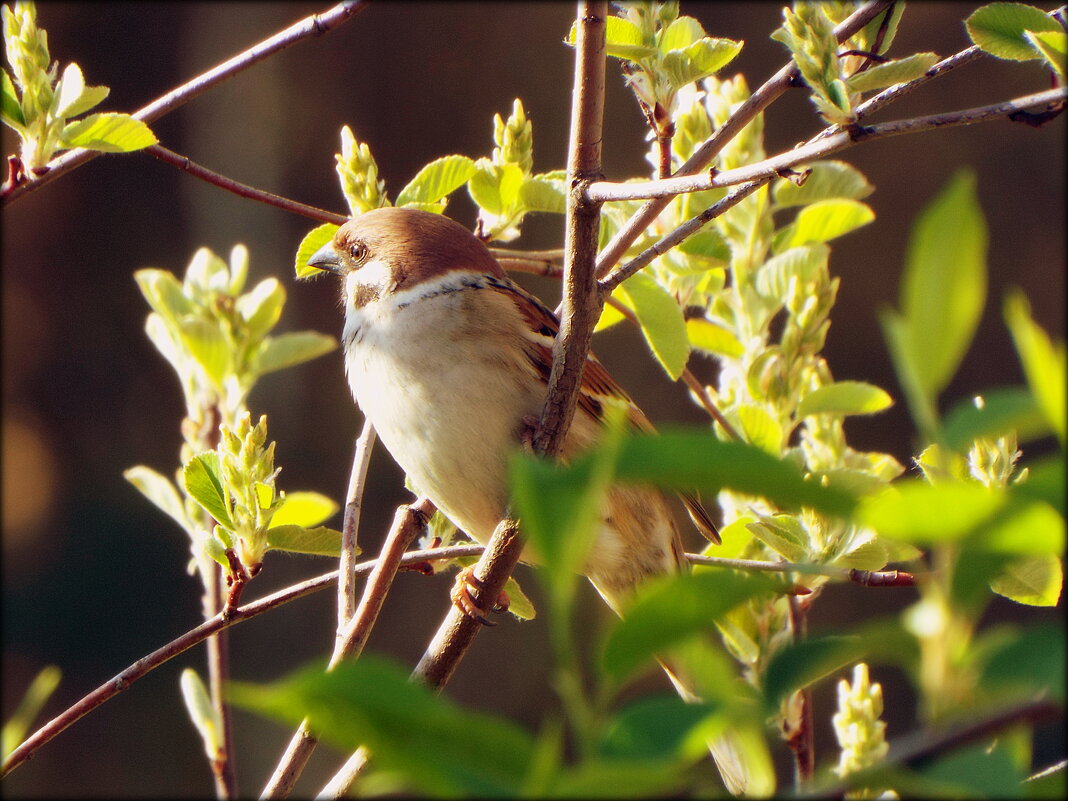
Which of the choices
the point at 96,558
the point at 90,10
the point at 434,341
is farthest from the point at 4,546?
the point at 434,341

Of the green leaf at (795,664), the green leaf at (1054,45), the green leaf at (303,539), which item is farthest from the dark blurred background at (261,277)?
the green leaf at (795,664)

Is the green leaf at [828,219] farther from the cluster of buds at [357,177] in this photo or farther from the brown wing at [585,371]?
the cluster of buds at [357,177]

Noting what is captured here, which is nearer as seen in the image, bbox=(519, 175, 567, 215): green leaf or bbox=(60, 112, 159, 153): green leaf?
bbox=(60, 112, 159, 153): green leaf

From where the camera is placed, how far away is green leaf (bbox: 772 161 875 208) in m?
1.84

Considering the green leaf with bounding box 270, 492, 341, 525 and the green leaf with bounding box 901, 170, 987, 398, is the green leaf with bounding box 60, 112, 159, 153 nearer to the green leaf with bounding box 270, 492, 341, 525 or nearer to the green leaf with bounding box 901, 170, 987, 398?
the green leaf with bounding box 270, 492, 341, 525

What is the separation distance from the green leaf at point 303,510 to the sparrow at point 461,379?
0.32m

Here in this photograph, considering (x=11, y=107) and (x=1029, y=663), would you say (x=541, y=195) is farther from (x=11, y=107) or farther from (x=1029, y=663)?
(x=1029, y=663)

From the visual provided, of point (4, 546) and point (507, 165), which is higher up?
point (507, 165)

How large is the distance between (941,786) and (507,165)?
136 centimetres

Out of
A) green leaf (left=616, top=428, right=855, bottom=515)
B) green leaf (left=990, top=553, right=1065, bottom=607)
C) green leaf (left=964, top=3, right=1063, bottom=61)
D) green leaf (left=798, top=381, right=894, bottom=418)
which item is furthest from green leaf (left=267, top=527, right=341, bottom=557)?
green leaf (left=616, top=428, right=855, bottom=515)

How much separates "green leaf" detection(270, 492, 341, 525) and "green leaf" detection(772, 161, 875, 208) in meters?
0.84

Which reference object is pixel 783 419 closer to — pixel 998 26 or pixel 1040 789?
pixel 998 26

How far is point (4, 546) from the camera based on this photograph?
18.2 feet

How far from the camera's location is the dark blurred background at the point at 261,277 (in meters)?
5.59
